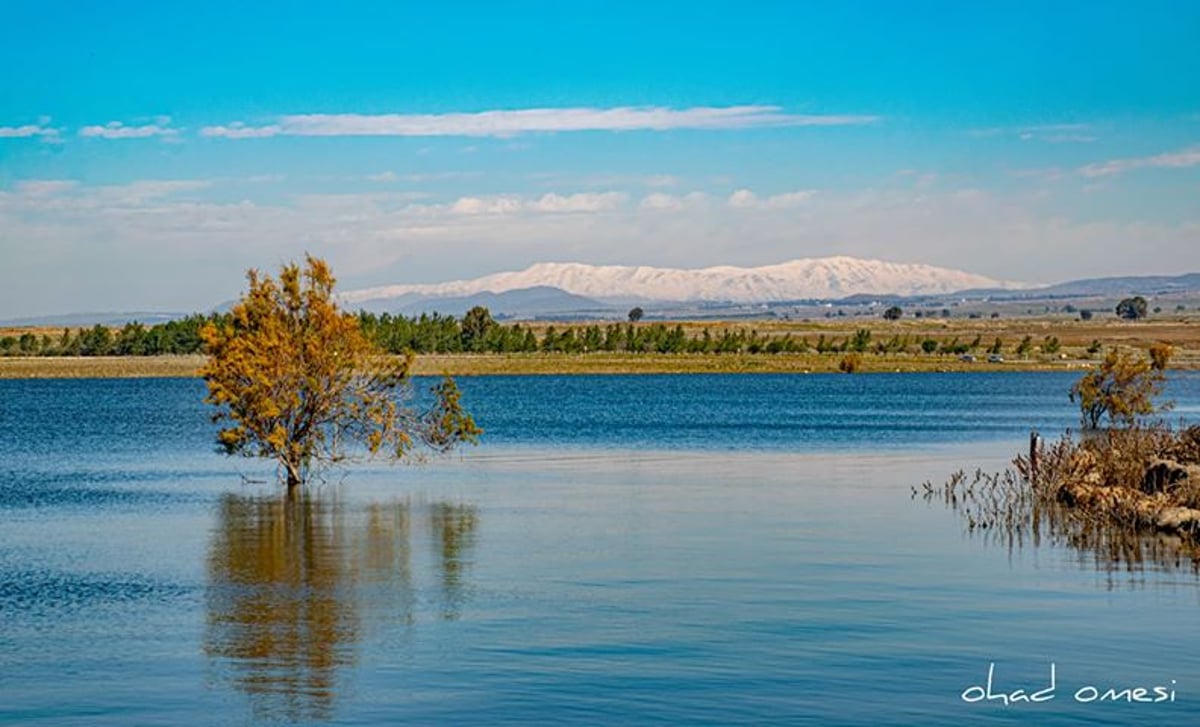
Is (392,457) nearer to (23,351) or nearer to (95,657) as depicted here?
(95,657)

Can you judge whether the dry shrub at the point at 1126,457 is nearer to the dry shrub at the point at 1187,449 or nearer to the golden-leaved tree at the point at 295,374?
the dry shrub at the point at 1187,449

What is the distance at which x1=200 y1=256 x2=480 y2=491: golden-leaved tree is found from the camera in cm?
3919

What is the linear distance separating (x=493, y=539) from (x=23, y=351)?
14125 centimetres

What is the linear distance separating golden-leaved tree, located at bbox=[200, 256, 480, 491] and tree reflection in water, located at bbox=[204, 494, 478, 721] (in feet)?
7.09

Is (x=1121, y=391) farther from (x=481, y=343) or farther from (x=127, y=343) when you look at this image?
(x=127, y=343)

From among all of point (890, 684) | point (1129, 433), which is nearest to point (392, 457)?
point (1129, 433)

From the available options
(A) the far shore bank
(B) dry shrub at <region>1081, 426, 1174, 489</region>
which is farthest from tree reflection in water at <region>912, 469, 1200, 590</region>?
(A) the far shore bank

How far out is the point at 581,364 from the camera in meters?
145

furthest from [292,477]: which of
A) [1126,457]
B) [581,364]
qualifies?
[581,364]

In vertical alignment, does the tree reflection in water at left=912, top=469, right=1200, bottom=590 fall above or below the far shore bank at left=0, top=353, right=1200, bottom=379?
below

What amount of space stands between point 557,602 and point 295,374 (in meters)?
17.6

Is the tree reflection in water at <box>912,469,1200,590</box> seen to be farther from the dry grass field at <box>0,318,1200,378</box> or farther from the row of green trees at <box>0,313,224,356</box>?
the row of green trees at <box>0,313,224,356</box>

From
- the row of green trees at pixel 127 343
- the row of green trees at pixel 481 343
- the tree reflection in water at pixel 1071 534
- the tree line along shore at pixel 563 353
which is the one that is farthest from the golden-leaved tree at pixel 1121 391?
the row of green trees at pixel 127 343

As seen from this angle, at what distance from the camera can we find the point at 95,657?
20.1m
